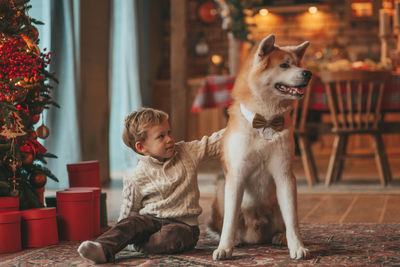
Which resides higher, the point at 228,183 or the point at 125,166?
the point at 228,183

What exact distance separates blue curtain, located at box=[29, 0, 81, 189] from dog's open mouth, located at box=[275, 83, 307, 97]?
238 centimetres

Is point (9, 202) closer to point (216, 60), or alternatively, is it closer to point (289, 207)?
point (289, 207)

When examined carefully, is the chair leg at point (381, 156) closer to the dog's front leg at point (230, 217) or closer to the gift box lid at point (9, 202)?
the dog's front leg at point (230, 217)

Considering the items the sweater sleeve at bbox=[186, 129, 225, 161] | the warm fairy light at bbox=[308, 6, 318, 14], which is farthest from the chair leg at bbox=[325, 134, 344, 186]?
the warm fairy light at bbox=[308, 6, 318, 14]

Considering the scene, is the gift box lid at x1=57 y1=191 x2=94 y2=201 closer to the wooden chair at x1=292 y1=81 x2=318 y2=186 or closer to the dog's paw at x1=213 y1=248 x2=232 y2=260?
the dog's paw at x1=213 y1=248 x2=232 y2=260

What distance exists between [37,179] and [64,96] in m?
1.61

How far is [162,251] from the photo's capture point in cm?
210

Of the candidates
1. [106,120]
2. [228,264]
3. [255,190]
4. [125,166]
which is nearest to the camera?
[228,264]

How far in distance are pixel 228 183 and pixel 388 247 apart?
0.70 metres

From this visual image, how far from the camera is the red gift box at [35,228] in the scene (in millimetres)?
2318

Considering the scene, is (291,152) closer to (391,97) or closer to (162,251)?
(162,251)

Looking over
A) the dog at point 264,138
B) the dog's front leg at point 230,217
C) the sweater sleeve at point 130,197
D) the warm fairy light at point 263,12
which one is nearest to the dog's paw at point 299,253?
the dog at point 264,138

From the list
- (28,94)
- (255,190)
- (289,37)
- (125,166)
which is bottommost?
(125,166)

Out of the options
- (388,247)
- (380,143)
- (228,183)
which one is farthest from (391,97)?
(228,183)
